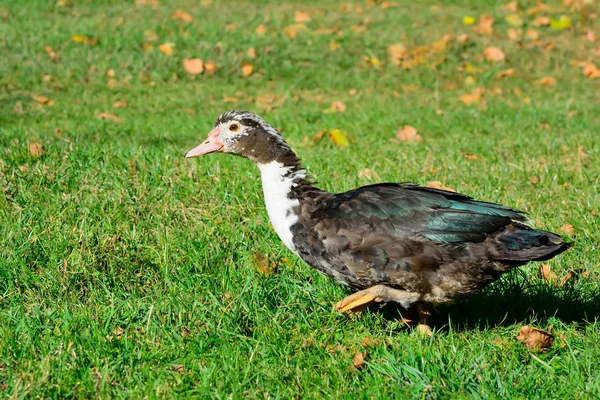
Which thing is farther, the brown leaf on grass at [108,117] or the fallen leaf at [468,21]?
the fallen leaf at [468,21]

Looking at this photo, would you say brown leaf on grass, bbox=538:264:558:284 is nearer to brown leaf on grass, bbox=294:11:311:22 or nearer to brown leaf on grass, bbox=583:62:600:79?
brown leaf on grass, bbox=583:62:600:79

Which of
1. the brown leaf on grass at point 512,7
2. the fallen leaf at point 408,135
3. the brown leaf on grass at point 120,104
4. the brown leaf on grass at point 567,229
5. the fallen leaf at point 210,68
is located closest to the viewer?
the brown leaf on grass at point 567,229

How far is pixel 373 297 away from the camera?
3850mm

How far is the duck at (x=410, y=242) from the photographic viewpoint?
377cm

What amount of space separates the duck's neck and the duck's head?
0.18ft

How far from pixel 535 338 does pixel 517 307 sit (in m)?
0.45

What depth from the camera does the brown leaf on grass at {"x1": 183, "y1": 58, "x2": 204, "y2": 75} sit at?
915 centimetres

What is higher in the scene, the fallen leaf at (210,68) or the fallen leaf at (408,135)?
the fallen leaf at (408,135)

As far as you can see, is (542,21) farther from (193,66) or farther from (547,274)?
(547,274)

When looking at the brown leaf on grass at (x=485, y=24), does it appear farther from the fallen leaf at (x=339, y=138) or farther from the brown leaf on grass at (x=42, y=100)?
the brown leaf on grass at (x=42, y=100)

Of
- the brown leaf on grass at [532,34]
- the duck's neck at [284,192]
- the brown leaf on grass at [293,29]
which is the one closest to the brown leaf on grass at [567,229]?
the duck's neck at [284,192]

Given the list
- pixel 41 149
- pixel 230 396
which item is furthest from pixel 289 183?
pixel 41 149

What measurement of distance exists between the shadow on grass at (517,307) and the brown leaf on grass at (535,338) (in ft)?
0.71

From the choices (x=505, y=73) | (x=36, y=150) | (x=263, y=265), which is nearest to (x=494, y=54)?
(x=505, y=73)
